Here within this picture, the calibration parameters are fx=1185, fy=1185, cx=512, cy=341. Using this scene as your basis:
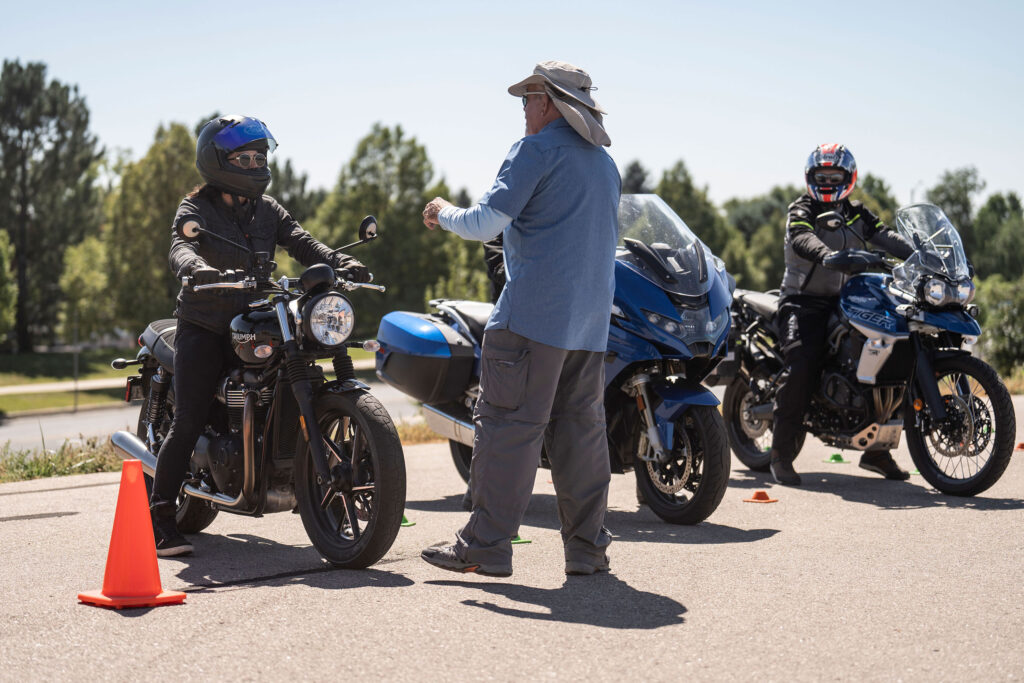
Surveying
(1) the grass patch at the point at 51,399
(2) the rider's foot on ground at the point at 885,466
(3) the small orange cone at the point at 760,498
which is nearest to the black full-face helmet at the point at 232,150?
(3) the small orange cone at the point at 760,498

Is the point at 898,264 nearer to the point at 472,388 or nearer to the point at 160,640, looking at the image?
the point at 472,388

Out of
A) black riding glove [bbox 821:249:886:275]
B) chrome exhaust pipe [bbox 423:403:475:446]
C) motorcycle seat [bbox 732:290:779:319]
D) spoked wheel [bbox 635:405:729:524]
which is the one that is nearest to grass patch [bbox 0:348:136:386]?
motorcycle seat [bbox 732:290:779:319]

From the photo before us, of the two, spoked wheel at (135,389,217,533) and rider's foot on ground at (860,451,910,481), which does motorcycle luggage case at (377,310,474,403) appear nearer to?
spoked wheel at (135,389,217,533)

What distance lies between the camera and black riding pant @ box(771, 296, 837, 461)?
791cm

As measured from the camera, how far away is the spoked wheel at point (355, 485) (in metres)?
4.94

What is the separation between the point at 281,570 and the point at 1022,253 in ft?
361

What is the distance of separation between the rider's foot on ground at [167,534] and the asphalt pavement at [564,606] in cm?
12

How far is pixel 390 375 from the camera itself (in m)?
7.61

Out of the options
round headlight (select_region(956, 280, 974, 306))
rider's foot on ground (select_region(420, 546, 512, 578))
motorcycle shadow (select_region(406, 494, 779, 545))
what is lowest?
motorcycle shadow (select_region(406, 494, 779, 545))

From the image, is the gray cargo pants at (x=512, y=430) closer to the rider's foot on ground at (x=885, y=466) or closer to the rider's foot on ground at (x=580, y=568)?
the rider's foot on ground at (x=580, y=568)

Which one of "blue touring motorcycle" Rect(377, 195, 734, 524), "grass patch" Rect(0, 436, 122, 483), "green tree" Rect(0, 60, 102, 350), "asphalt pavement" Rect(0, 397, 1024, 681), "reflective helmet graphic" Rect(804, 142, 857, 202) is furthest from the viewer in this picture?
"green tree" Rect(0, 60, 102, 350)

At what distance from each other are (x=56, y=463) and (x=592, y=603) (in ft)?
20.0

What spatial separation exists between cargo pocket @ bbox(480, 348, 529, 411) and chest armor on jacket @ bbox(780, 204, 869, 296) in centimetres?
371

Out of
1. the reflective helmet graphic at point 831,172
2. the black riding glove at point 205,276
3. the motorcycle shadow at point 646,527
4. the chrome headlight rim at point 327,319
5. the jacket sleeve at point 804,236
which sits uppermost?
the reflective helmet graphic at point 831,172
